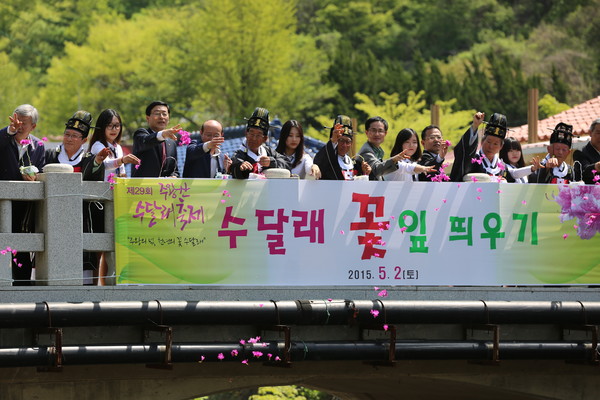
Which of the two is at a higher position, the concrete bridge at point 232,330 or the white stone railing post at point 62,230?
the white stone railing post at point 62,230

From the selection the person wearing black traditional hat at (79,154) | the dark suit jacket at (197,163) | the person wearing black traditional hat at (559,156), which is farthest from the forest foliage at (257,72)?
the person wearing black traditional hat at (79,154)

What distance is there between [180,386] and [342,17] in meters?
58.6

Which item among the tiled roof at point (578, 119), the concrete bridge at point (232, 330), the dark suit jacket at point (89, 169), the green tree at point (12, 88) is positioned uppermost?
the green tree at point (12, 88)

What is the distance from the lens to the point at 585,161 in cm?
1227

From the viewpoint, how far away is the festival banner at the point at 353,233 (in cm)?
1038

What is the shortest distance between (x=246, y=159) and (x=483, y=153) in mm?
2421

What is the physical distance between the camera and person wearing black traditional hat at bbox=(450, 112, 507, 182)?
38.1 feet

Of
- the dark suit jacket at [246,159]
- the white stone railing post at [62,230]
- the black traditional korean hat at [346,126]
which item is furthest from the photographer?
the black traditional korean hat at [346,126]

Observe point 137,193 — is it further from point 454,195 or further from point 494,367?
point 494,367

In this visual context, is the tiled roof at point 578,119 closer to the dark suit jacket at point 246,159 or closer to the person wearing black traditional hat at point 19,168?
the dark suit jacket at point 246,159

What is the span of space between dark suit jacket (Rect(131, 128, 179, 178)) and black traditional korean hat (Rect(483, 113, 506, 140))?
3056 millimetres

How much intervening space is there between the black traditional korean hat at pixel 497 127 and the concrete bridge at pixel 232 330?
1.52 metres

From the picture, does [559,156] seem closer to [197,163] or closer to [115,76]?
[197,163]

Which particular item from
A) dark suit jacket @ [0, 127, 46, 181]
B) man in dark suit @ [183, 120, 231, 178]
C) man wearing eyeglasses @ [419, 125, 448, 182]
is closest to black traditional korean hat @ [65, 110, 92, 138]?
dark suit jacket @ [0, 127, 46, 181]
